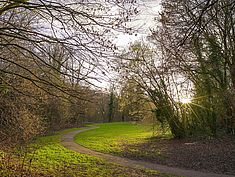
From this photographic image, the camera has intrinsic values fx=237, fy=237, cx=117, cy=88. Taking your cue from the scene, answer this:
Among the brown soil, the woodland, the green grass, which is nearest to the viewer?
the woodland

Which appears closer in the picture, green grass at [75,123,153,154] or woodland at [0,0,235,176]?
woodland at [0,0,235,176]

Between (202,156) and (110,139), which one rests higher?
(202,156)

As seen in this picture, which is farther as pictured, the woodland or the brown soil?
the brown soil

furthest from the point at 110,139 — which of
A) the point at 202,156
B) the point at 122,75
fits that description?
the point at 122,75

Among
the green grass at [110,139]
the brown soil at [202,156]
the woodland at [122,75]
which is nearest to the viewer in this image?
the woodland at [122,75]

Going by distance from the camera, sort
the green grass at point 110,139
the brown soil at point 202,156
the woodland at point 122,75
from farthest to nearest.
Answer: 1. the green grass at point 110,139
2. the brown soil at point 202,156
3. the woodland at point 122,75

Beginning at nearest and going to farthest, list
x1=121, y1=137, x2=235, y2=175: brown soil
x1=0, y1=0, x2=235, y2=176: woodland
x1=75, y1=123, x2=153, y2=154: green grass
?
x1=0, y1=0, x2=235, y2=176: woodland → x1=121, y1=137, x2=235, y2=175: brown soil → x1=75, y1=123, x2=153, y2=154: green grass

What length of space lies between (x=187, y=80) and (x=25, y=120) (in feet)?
32.6

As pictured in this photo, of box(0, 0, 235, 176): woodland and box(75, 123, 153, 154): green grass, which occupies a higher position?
box(0, 0, 235, 176): woodland

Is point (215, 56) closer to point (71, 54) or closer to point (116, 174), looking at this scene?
point (116, 174)

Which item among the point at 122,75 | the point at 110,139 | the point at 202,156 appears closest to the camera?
the point at 122,75

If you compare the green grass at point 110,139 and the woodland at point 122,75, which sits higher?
the woodland at point 122,75

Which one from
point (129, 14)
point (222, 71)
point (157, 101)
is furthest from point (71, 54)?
point (157, 101)

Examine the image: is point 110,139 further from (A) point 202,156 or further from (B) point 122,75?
(B) point 122,75
